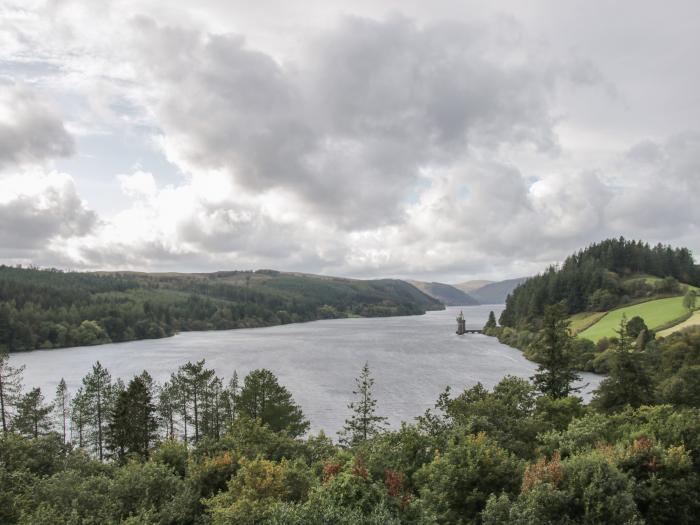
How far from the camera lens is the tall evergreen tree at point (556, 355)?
50688 millimetres

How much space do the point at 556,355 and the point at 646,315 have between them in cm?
8969

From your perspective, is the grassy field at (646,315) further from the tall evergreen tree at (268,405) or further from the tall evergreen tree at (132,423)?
the tall evergreen tree at (132,423)

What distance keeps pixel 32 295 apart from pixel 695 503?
222m

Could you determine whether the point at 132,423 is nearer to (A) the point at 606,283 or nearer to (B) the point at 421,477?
(B) the point at 421,477

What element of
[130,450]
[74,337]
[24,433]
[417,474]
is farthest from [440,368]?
[74,337]

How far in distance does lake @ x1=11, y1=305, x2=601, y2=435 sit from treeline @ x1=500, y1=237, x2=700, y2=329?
23961 mm

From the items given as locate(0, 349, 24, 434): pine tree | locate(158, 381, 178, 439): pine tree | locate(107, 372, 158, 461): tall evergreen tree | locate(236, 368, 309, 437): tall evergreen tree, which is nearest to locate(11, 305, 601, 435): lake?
locate(236, 368, 309, 437): tall evergreen tree

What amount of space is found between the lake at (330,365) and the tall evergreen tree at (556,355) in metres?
16.7

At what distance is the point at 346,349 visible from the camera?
141875 millimetres

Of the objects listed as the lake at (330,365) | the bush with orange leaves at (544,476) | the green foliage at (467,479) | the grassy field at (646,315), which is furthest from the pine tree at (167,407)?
the grassy field at (646,315)

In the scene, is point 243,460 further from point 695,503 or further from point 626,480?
point 695,503

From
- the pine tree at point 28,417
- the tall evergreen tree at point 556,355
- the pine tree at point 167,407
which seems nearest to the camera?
the tall evergreen tree at point 556,355

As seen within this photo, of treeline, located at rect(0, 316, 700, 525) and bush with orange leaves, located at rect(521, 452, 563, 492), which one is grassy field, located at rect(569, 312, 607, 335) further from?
bush with orange leaves, located at rect(521, 452, 563, 492)

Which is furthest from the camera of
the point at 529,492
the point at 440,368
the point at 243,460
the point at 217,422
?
the point at 440,368
